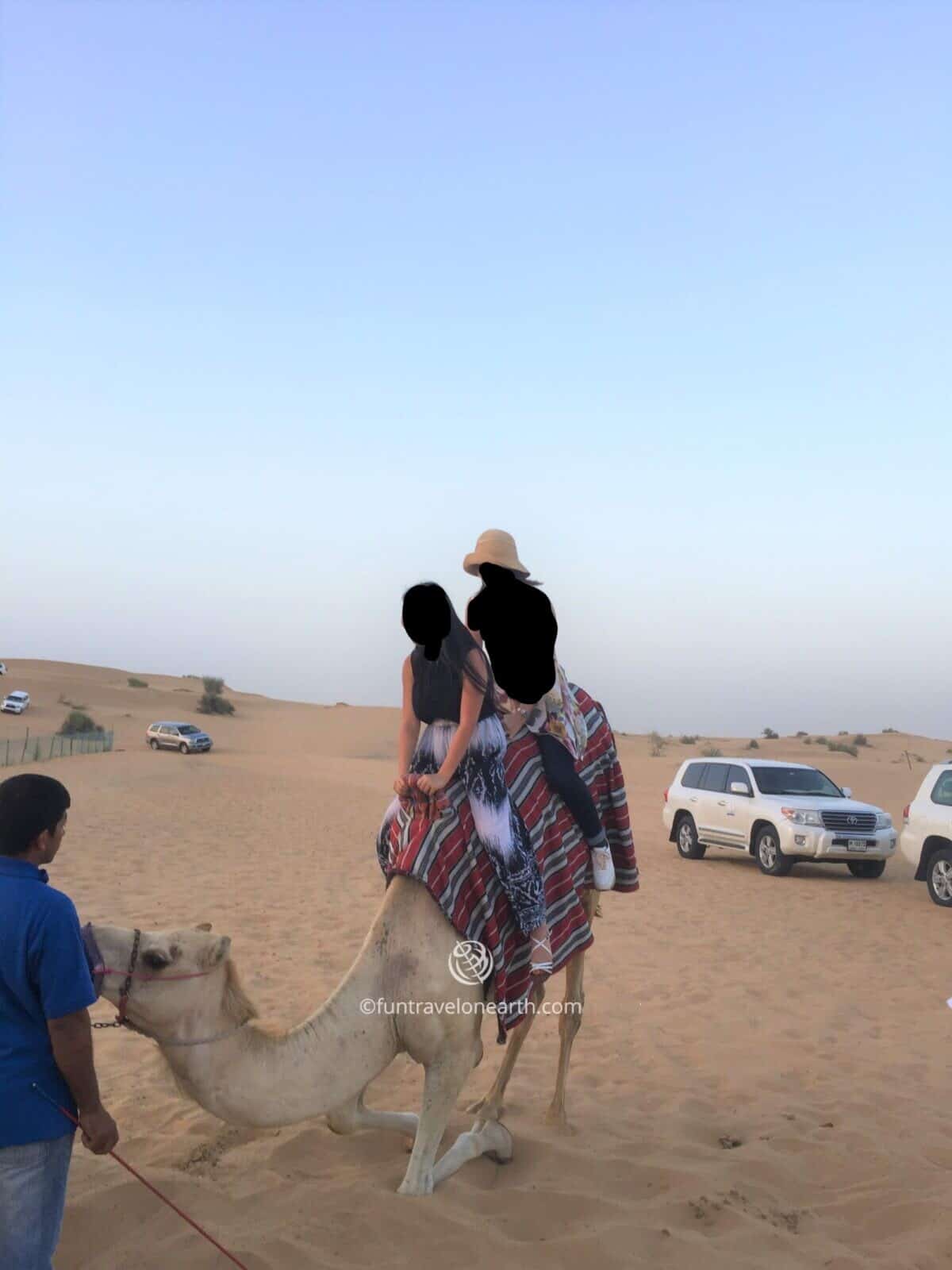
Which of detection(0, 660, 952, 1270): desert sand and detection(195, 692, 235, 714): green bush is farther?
detection(195, 692, 235, 714): green bush

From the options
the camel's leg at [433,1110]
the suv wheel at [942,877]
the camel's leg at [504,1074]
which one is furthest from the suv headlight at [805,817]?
the camel's leg at [433,1110]

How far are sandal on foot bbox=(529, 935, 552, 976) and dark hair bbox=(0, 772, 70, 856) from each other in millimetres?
2454

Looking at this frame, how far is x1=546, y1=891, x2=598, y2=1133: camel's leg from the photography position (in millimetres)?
5562

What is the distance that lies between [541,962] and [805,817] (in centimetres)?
1200

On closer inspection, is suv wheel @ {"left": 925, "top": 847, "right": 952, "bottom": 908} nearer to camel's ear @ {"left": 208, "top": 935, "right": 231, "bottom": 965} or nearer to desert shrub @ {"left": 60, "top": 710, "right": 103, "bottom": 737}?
camel's ear @ {"left": 208, "top": 935, "right": 231, "bottom": 965}

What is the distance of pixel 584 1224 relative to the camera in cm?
436

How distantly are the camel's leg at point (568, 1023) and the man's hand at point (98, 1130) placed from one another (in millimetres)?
3126

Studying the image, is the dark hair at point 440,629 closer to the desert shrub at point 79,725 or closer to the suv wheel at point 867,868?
the suv wheel at point 867,868

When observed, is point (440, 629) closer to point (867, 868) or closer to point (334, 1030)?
point (334, 1030)

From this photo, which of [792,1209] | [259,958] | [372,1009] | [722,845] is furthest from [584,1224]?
[722,845]

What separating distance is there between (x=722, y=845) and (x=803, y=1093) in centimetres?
1156

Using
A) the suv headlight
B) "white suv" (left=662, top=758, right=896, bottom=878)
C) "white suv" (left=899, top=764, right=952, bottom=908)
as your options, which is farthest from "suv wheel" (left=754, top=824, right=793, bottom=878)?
"white suv" (left=899, top=764, right=952, bottom=908)

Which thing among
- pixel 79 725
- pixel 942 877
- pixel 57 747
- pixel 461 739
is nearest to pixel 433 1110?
pixel 461 739

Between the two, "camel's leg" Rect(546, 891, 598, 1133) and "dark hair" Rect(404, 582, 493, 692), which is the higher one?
"dark hair" Rect(404, 582, 493, 692)
